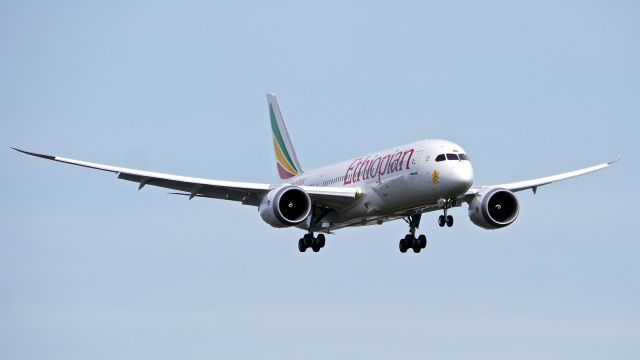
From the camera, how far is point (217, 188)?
5647 cm

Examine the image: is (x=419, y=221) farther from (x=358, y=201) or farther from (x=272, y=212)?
(x=272, y=212)

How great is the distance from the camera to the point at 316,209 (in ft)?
190

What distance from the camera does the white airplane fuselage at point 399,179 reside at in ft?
168

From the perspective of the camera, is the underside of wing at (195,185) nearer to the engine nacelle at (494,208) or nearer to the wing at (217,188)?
the wing at (217,188)

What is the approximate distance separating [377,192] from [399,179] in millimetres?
1749

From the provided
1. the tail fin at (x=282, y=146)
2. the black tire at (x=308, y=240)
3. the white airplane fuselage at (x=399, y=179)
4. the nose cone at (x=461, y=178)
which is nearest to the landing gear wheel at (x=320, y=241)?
the black tire at (x=308, y=240)

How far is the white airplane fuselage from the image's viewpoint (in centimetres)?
5122

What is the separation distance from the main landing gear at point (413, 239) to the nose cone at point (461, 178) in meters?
6.06

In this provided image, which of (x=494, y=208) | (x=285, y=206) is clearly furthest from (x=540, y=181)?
(x=285, y=206)

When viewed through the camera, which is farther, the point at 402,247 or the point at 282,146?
the point at 282,146

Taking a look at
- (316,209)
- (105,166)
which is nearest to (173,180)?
(105,166)

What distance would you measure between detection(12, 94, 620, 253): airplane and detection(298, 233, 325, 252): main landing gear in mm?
45

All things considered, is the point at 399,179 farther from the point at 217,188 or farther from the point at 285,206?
the point at 217,188

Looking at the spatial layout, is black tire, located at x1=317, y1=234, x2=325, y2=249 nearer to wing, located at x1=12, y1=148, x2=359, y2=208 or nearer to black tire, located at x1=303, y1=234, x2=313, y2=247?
black tire, located at x1=303, y1=234, x2=313, y2=247
